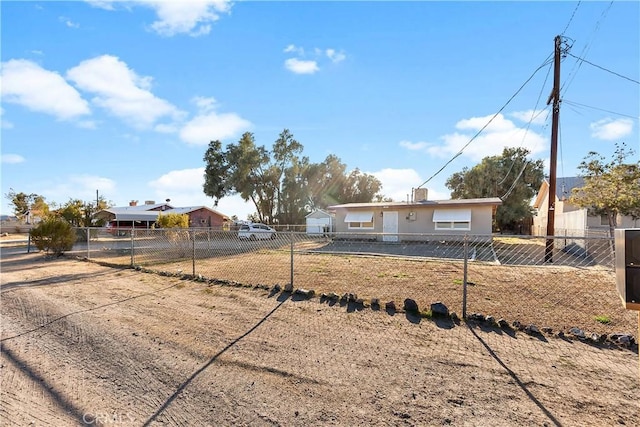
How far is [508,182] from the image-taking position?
30.6 meters

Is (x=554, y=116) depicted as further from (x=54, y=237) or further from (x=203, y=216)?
(x=203, y=216)

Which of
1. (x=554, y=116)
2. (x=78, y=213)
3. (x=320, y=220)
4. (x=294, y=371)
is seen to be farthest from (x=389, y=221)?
(x=78, y=213)

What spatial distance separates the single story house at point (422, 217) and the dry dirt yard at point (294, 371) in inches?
504

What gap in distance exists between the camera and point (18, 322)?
4.95 m

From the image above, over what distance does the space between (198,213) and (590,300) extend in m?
36.7

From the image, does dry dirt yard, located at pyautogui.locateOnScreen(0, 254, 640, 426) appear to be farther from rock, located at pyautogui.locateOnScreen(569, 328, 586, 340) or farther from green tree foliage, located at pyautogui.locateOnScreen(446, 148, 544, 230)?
green tree foliage, located at pyautogui.locateOnScreen(446, 148, 544, 230)

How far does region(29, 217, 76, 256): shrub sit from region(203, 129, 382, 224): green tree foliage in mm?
18276

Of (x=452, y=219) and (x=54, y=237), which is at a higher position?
(x=452, y=219)

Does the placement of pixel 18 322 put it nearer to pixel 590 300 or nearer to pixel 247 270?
pixel 247 270

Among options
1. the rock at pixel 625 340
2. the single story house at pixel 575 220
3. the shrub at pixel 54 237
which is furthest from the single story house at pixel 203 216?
the rock at pixel 625 340

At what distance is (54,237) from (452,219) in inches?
764

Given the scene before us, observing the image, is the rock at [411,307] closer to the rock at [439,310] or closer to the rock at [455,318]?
the rock at [439,310]

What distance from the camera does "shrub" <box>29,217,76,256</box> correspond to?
43.8ft

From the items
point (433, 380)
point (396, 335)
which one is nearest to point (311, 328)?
point (396, 335)
